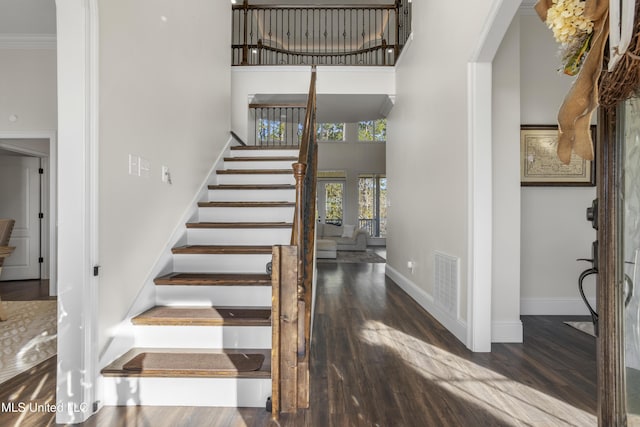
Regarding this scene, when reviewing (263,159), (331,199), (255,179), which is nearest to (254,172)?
(255,179)

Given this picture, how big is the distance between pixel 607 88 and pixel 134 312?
8.91 feet

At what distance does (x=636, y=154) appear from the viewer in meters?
1.06

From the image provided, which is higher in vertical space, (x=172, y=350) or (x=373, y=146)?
(x=373, y=146)

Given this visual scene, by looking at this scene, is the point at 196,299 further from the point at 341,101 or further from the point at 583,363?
the point at 341,101

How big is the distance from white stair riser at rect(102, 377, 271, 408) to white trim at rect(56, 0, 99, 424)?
0.20 metres

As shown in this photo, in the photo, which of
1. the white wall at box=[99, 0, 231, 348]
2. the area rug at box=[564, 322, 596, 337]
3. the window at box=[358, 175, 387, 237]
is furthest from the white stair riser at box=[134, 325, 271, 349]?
the window at box=[358, 175, 387, 237]

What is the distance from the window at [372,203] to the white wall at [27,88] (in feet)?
30.7

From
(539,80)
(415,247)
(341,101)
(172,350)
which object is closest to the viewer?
(172,350)

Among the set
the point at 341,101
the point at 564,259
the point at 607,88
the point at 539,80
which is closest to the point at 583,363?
the point at 564,259

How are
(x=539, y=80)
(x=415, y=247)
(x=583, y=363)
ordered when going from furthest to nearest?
(x=415, y=247), (x=539, y=80), (x=583, y=363)

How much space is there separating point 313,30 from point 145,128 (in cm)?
462

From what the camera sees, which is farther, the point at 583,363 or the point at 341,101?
the point at 341,101

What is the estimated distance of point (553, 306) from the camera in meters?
3.70

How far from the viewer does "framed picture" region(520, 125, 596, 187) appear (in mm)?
3586
